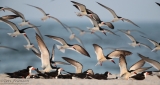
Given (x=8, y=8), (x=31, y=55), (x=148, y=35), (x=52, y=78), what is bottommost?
(x=52, y=78)

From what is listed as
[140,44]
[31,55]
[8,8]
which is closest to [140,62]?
[140,44]

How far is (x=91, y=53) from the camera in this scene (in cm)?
391

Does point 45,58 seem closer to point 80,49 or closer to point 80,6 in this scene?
point 80,49

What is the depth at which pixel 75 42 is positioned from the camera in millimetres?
3918

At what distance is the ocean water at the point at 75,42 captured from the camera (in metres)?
3.88

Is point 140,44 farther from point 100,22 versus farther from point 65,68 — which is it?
point 65,68

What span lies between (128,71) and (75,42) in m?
0.74

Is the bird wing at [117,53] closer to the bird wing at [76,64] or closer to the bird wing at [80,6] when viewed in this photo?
the bird wing at [76,64]

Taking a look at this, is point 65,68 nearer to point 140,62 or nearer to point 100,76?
point 100,76

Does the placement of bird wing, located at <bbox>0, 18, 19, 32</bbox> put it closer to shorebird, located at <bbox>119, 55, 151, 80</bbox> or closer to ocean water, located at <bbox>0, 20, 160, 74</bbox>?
ocean water, located at <bbox>0, 20, 160, 74</bbox>

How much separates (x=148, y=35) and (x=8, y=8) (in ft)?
5.92

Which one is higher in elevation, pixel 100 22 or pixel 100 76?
pixel 100 22

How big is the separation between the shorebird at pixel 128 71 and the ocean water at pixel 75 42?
5cm

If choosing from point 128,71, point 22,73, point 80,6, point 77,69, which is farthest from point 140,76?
point 22,73
